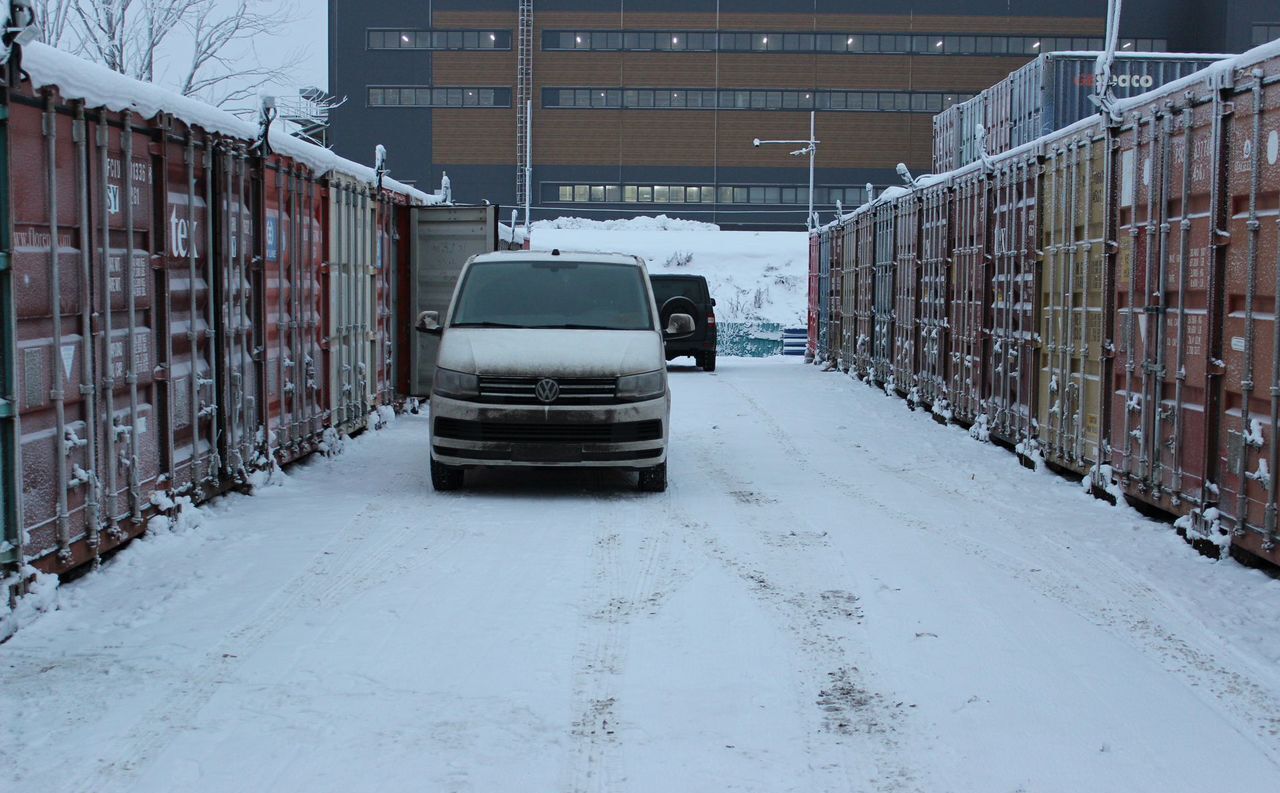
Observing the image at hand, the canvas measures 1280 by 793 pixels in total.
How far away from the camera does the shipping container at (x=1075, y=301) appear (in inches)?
421

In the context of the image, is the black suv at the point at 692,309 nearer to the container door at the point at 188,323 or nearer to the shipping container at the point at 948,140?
the shipping container at the point at 948,140

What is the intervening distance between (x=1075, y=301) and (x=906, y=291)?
8.77 m

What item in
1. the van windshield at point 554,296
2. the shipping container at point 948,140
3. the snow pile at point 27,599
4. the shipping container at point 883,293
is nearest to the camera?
the snow pile at point 27,599

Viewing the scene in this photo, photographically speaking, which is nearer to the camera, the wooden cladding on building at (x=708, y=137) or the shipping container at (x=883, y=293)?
the shipping container at (x=883, y=293)

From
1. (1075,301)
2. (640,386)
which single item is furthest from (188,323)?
(1075,301)

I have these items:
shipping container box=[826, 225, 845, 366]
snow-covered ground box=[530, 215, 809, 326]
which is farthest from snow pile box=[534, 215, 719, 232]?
shipping container box=[826, 225, 845, 366]

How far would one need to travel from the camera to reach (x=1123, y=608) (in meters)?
6.99

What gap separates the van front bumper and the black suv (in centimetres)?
1593

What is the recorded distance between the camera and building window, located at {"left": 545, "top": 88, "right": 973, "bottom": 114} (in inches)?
2788

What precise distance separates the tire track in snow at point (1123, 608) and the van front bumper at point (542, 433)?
1.88 metres

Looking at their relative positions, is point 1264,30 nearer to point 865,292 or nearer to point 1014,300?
point 865,292

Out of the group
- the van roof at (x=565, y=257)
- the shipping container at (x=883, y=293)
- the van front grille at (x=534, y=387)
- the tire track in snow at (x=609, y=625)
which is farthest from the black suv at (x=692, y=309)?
the tire track in snow at (x=609, y=625)

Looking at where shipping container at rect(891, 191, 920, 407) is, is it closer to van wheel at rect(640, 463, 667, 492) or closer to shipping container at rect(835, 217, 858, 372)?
shipping container at rect(835, 217, 858, 372)

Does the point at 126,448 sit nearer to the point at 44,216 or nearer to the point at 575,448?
the point at 44,216
